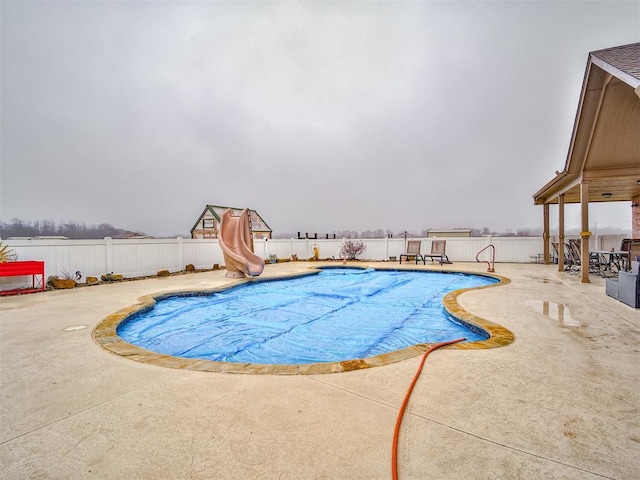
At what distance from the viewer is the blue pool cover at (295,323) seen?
4082 millimetres

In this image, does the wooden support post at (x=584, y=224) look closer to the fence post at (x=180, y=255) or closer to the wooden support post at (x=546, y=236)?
the wooden support post at (x=546, y=236)

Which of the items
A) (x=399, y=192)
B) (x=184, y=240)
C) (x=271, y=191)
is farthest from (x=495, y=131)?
(x=184, y=240)

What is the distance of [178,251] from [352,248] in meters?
8.74

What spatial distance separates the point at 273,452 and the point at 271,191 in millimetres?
29918

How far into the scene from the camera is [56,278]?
24.7 feet

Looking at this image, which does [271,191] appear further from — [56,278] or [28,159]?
[56,278]

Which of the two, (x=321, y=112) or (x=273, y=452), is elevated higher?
(x=321, y=112)

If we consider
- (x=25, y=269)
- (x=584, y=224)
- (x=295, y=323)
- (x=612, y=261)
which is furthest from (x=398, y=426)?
(x=612, y=261)

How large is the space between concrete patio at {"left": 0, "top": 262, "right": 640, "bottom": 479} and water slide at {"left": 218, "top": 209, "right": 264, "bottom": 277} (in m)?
5.99

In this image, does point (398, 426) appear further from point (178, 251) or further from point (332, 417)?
point (178, 251)

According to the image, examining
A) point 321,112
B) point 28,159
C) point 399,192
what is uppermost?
point 321,112

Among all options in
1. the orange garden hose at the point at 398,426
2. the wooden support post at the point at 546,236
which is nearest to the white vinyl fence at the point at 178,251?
the wooden support post at the point at 546,236

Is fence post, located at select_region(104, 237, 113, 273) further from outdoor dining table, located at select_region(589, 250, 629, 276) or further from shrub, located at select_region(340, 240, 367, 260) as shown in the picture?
outdoor dining table, located at select_region(589, 250, 629, 276)

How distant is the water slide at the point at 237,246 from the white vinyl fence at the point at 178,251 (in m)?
2.73
